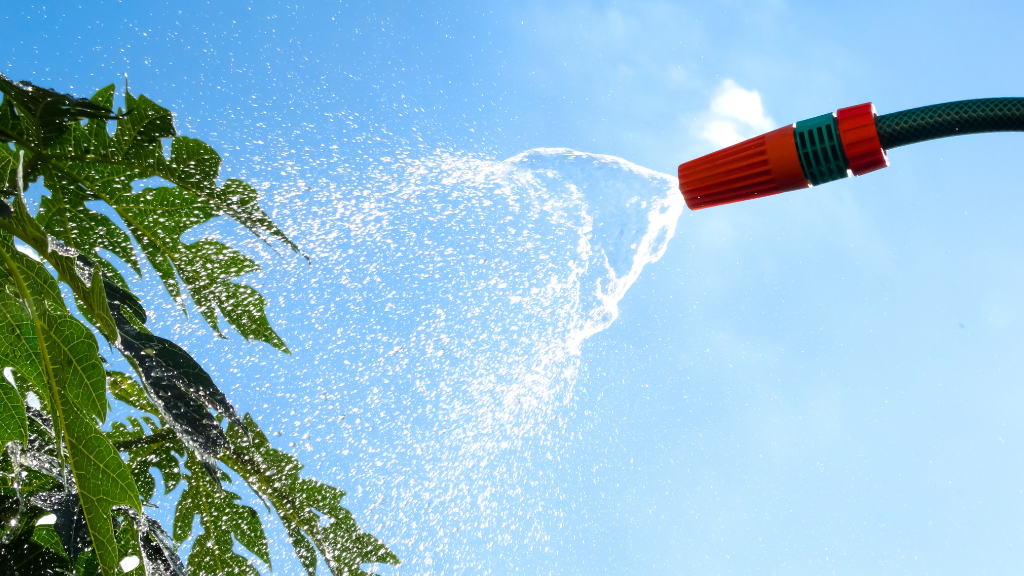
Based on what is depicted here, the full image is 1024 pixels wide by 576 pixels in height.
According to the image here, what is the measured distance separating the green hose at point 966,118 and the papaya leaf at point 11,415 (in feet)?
4.78

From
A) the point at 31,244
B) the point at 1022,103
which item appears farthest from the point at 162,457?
the point at 1022,103

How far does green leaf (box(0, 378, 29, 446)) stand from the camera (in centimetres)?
A: 106

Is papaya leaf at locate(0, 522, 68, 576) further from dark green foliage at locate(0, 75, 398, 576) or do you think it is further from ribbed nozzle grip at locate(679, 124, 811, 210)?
ribbed nozzle grip at locate(679, 124, 811, 210)

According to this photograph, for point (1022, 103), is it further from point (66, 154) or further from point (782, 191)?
point (66, 154)

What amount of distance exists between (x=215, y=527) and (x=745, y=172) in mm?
1560

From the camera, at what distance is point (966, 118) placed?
1.10m

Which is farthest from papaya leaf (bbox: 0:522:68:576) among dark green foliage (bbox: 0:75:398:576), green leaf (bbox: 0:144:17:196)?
green leaf (bbox: 0:144:17:196)

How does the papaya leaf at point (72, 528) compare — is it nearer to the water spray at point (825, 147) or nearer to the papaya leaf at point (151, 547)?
the papaya leaf at point (151, 547)

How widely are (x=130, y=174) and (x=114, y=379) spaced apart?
641 millimetres

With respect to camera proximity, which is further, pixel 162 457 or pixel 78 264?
pixel 162 457

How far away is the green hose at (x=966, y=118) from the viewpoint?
42.6 inches

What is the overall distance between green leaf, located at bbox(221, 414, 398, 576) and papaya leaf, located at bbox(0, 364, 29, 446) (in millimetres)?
719

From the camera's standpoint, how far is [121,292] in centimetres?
135

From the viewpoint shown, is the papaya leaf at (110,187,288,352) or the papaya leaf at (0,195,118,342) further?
the papaya leaf at (110,187,288,352)
